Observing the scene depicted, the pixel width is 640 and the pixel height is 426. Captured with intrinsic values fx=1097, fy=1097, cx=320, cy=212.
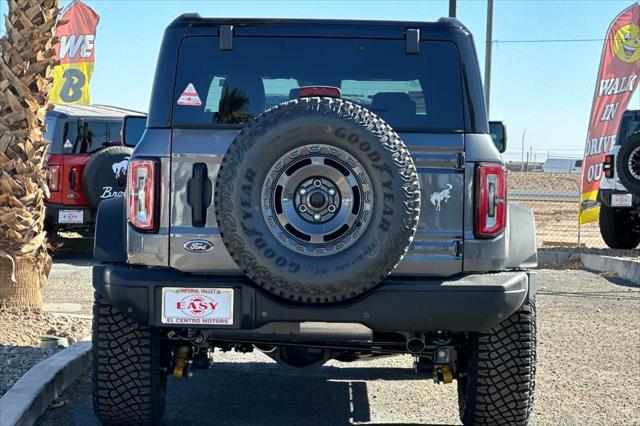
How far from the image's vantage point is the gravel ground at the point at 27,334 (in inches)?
253

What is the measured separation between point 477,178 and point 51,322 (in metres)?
4.23

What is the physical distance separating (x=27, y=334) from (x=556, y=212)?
82.8ft

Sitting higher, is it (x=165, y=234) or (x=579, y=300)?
(x=165, y=234)

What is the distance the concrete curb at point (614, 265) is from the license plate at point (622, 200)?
1.35m

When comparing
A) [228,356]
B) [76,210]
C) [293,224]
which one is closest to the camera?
[293,224]

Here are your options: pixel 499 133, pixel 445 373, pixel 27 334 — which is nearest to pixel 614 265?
pixel 499 133

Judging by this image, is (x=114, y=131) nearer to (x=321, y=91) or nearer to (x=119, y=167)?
(x=119, y=167)

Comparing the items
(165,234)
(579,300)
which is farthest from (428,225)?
(579,300)

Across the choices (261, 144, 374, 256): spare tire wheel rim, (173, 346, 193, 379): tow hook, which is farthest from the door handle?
(173, 346, 193, 379): tow hook

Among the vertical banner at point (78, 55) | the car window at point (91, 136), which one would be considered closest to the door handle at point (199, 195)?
the car window at point (91, 136)

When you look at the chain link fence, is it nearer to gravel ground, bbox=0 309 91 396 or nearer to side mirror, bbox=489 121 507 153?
gravel ground, bbox=0 309 91 396

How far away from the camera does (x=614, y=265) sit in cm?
1405

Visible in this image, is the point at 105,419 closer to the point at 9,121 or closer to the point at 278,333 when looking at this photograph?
the point at 278,333

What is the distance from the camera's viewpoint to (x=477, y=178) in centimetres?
495
